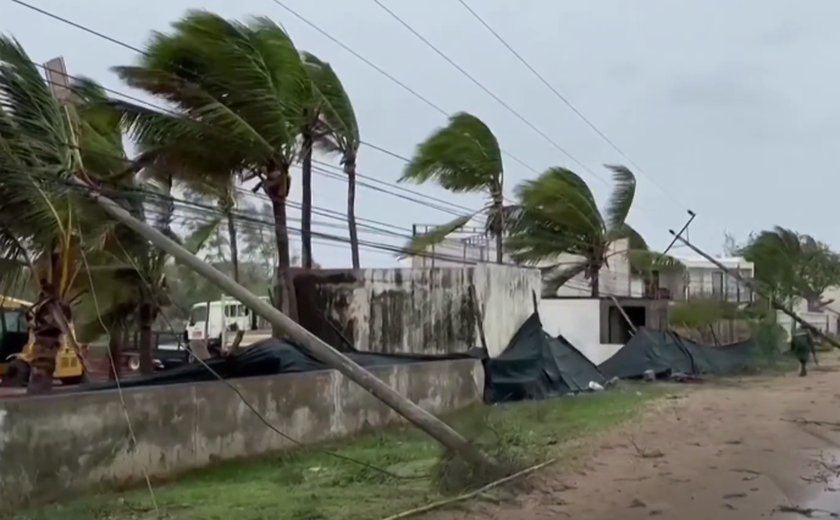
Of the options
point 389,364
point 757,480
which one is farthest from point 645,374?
point 757,480

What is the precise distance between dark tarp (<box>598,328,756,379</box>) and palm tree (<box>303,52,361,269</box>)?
1039 cm

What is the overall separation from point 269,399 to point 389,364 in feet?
13.3

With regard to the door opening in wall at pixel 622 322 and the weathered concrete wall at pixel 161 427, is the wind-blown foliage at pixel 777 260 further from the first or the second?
the weathered concrete wall at pixel 161 427

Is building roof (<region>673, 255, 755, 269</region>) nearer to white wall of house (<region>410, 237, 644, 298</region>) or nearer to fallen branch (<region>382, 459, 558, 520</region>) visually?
white wall of house (<region>410, 237, 644, 298</region>)

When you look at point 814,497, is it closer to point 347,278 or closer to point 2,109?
point 2,109

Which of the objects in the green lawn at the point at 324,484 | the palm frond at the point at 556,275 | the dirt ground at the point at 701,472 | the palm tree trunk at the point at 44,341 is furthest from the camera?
the palm frond at the point at 556,275

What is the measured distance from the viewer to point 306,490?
35.6 ft

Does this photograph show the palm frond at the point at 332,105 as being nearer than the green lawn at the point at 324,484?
No

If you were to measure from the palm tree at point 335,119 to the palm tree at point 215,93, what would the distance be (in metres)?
2.92

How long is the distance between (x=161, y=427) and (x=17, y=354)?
15100mm

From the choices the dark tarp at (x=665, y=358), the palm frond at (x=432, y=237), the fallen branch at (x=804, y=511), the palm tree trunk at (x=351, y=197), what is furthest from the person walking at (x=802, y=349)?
the fallen branch at (x=804, y=511)

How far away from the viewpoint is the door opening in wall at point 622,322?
1276 inches

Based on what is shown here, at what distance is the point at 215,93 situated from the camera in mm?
15656

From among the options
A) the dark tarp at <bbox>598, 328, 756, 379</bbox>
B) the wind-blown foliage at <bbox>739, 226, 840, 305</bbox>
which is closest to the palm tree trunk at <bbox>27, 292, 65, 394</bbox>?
the dark tarp at <bbox>598, 328, 756, 379</bbox>
